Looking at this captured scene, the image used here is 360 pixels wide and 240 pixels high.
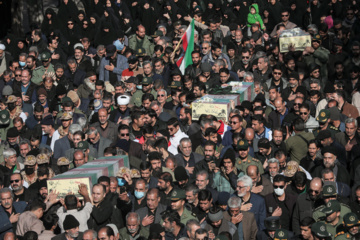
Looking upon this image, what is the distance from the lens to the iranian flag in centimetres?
2042

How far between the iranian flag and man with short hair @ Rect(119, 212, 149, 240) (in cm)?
744

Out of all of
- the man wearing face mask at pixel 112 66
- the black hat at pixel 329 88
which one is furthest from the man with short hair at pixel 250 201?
the man wearing face mask at pixel 112 66

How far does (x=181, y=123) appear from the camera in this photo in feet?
56.3

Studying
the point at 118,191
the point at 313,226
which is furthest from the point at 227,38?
the point at 313,226

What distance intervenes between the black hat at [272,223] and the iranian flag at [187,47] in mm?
7845

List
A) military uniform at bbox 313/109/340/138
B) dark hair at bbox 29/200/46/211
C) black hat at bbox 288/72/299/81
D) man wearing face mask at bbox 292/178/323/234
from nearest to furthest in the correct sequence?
1. man wearing face mask at bbox 292/178/323/234
2. dark hair at bbox 29/200/46/211
3. military uniform at bbox 313/109/340/138
4. black hat at bbox 288/72/299/81

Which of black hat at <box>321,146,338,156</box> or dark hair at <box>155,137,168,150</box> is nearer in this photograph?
black hat at <box>321,146,338,156</box>

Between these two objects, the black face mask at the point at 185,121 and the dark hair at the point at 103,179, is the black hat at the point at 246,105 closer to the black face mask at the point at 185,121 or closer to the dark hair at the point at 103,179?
the black face mask at the point at 185,121

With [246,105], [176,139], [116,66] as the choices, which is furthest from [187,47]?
[176,139]

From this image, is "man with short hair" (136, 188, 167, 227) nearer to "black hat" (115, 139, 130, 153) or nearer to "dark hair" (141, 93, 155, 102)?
"black hat" (115, 139, 130, 153)

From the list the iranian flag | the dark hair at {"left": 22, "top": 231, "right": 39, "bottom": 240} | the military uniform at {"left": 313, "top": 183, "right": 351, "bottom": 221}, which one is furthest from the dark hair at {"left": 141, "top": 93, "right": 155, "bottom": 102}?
the dark hair at {"left": 22, "top": 231, "right": 39, "bottom": 240}

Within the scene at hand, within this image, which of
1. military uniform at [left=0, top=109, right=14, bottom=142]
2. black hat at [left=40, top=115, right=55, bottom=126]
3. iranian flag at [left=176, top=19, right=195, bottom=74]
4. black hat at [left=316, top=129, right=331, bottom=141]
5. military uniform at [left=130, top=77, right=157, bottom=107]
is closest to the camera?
black hat at [left=316, top=129, right=331, bottom=141]

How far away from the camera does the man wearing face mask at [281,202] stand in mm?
13773

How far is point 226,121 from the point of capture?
1697 centimetres
